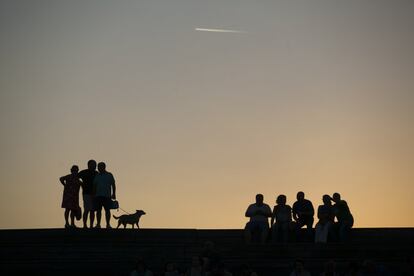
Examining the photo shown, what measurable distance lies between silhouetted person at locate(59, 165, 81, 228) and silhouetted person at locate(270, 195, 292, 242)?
5.38 meters

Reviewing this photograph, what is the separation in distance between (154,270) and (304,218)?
16.5 feet

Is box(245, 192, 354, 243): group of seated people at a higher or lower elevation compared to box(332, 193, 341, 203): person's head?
lower

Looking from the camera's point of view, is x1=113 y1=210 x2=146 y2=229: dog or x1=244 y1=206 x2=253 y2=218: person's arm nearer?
x1=244 y1=206 x2=253 y2=218: person's arm

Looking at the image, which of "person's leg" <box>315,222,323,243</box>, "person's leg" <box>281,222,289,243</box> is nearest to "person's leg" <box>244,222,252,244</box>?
"person's leg" <box>281,222,289,243</box>

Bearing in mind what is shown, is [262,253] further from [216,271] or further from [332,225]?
[216,271]

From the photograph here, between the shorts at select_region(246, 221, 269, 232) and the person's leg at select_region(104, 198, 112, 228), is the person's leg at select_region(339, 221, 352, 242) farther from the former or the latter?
the person's leg at select_region(104, 198, 112, 228)

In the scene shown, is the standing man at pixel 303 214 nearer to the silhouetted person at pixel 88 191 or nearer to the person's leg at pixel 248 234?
the person's leg at pixel 248 234

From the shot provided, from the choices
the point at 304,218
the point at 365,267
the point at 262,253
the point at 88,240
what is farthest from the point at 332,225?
the point at 88,240

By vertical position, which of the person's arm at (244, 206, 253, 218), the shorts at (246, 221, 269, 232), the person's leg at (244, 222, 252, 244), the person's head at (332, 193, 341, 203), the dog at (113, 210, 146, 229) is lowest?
the person's leg at (244, 222, 252, 244)

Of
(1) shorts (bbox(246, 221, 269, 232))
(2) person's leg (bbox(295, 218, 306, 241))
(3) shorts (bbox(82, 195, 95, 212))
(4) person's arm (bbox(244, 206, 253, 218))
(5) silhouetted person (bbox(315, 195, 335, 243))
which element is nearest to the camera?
(5) silhouetted person (bbox(315, 195, 335, 243))

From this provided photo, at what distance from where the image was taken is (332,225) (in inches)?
1170

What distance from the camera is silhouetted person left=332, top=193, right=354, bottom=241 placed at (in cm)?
2958

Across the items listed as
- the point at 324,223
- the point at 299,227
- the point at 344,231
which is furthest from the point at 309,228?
the point at 344,231

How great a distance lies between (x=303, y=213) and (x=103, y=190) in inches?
218
